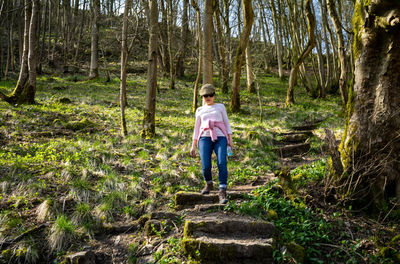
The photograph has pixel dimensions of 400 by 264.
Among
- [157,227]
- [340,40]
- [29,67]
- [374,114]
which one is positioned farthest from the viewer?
[340,40]

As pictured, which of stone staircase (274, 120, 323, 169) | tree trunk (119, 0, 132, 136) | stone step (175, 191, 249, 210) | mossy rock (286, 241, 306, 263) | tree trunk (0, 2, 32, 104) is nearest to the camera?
mossy rock (286, 241, 306, 263)

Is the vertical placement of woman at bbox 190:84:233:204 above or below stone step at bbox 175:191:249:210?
above

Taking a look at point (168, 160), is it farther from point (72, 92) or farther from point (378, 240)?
point (72, 92)

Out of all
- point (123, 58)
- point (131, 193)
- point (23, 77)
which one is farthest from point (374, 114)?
point (23, 77)

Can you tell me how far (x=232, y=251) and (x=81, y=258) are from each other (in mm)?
1953

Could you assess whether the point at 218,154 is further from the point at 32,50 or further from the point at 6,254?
the point at 32,50

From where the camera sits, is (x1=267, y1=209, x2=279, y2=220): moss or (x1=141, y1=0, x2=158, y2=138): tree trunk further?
(x1=141, y1=0, x2=158, y2=138): tree trunk

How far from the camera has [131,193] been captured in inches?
202

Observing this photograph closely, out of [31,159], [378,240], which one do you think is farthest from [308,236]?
[31,159]

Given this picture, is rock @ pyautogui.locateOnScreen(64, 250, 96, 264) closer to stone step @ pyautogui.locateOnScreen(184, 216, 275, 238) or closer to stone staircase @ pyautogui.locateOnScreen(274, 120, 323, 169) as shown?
stone step @ pyautogui.locateOnScreen(184, 216, 275, 238)

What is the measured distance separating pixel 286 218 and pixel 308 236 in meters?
0.39

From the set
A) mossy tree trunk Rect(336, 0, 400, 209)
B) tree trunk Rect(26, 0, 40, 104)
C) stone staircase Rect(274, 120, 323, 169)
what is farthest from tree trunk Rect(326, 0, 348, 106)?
tree trunk Rect(26, 0, 40, 104)

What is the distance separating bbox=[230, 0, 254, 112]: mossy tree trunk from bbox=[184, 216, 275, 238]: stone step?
895cm

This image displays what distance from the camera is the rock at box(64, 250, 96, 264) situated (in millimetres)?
3287
